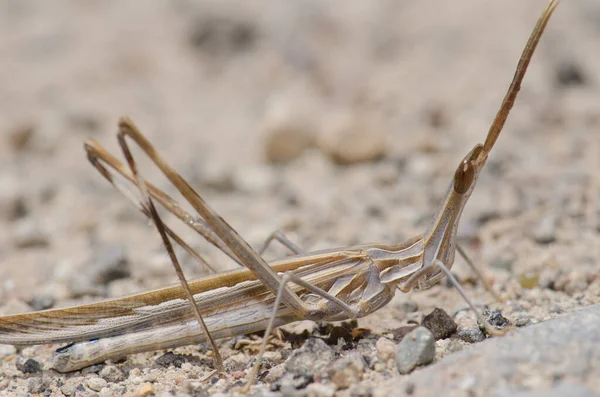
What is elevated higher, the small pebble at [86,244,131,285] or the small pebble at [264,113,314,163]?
the small pebble at [264,113,314,163]

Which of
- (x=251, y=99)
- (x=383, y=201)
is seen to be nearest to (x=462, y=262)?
(x=383, y=201)

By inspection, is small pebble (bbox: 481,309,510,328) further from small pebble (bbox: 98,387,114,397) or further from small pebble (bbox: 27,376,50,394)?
small pebble (bbox: 27,376,50,394)

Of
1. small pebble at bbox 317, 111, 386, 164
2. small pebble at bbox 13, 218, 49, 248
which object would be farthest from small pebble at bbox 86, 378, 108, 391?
small pebble at bbox 317, 111, 386, 164

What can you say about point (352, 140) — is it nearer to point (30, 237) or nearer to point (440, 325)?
point (30, 237)

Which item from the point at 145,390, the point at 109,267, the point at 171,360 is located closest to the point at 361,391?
the point at 145,390

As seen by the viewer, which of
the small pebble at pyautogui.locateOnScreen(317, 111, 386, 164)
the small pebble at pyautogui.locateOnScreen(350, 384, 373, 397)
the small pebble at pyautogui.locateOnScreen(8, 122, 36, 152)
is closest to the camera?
the small pebble at pyautogui.locateOnScreen(350, 384, 373, 397)

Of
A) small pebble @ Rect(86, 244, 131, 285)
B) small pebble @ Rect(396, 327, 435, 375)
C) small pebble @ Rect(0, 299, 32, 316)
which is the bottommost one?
small pebble @ Rect(396, 327, 435, 375)
